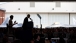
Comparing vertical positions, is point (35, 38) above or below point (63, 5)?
below

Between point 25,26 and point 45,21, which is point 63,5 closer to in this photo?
point 45,21

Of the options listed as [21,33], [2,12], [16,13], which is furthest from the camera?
[16,13]

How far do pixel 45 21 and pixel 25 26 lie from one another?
98.0 feet

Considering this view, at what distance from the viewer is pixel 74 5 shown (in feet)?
139

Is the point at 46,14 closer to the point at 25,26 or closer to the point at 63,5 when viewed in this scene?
the point at 63,5

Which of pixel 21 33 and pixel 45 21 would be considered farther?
pixel 45 21

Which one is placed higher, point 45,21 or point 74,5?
point 74,5

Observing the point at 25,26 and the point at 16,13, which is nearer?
the point at 25,26

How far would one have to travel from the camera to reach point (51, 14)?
43.2 m

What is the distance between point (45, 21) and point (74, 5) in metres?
6.41

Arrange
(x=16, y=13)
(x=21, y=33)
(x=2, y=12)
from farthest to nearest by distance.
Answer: (x=16, y=13)
(x=2, y=12)
(x=21, y=33)

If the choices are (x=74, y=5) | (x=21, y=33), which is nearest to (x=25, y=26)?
(x=21, y=33)

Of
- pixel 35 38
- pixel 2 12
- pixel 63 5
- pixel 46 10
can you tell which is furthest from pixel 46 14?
pixel 35 38

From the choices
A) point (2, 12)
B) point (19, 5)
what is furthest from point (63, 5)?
point (2, 12)
